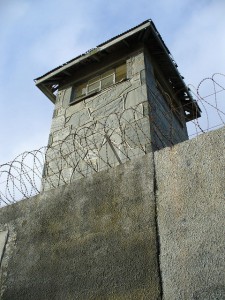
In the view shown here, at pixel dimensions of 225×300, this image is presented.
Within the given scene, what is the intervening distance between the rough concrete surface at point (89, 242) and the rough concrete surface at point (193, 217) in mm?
89

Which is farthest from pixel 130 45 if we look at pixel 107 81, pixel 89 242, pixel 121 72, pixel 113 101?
pixel 89 242

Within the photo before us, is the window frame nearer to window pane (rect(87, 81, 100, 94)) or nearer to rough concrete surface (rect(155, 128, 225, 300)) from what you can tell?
window pane (rect(87, 81, 100, 94))

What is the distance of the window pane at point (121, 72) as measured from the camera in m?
6.04

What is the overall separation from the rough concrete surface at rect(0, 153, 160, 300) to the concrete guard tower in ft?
5.84

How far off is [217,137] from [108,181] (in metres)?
0.91

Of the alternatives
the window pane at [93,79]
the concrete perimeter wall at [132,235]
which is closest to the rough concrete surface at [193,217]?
the concrete perimeter wall at [132,235]

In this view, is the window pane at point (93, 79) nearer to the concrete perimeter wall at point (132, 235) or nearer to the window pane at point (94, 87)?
the window pane at point (94, 87)

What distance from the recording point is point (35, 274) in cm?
240

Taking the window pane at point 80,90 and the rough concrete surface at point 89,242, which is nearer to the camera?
the rough concrete surface at point 89,242

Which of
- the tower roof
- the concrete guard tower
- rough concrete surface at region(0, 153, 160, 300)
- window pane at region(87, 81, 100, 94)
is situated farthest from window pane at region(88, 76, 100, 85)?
rough concrete surface at region(0, 153, 160, 300)

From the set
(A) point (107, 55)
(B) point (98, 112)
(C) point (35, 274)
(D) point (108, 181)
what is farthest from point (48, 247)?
(A) point (107, 55)

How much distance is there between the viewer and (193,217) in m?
1.97

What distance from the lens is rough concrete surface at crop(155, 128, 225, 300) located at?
1752mm

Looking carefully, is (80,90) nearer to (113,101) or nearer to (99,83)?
(99,83)
